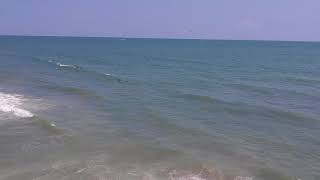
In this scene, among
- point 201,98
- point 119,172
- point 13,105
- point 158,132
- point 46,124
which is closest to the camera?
point 119,172

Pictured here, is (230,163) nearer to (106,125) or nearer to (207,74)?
(106,125)

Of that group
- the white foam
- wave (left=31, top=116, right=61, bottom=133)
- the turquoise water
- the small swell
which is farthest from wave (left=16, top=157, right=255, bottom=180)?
the small swell

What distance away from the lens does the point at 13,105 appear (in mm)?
29781

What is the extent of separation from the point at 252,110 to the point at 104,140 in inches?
516

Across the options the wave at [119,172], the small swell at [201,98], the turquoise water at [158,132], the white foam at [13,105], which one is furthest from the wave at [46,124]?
the small swell at [201,98]

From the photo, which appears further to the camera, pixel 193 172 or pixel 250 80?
pixel 250 80

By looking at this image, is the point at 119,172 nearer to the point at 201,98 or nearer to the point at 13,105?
the point at 13,105

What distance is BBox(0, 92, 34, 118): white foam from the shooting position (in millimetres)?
27203

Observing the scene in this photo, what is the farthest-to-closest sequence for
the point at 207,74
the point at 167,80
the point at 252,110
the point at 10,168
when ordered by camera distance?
the point at 207,74 → the point at 167,80 → the point at 252,110 → the point at 10,168

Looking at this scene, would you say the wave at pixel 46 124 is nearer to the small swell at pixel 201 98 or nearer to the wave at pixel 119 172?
the wave at pixel 119 172

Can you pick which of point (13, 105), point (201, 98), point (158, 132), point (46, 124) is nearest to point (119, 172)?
point (158, 132)

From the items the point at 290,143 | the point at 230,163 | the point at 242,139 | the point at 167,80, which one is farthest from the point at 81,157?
the point at 167,80

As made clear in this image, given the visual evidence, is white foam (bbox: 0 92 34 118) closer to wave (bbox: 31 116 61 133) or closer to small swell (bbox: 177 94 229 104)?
wave (bbox: 31 116 61 133)

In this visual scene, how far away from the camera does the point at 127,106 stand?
31656mm
